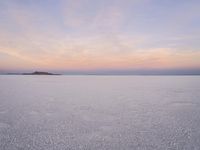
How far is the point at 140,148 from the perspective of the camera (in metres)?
3.03

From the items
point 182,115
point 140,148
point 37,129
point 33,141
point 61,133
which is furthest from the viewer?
point 182,115

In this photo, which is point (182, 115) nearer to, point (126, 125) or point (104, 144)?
point (126, 125)

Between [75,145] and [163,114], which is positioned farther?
[163,114]

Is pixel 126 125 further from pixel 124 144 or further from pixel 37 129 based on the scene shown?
pixel 37 129

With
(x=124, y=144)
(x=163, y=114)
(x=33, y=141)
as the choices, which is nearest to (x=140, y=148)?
(x=124, y=144)

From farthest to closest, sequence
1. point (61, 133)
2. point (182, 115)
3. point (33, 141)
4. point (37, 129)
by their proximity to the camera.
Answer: point (182, 115) < point (37, 129) < point (61, 133) < point (33, 141)

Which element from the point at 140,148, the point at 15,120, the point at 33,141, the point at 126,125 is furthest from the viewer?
the point at 15,120

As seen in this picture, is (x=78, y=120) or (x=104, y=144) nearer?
(x=104, y=144)

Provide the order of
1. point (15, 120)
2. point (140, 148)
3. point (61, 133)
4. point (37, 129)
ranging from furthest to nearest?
1. point (15, 120)
2. point (37, 129)
3. point (61, 133)
4. point (140, 148)

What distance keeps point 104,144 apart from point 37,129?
156cm

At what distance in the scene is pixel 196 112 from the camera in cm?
575

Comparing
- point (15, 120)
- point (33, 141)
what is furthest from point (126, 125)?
point (15, 120)

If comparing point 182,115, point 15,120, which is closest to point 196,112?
point 182,115

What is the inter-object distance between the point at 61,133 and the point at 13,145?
0.90 meters
